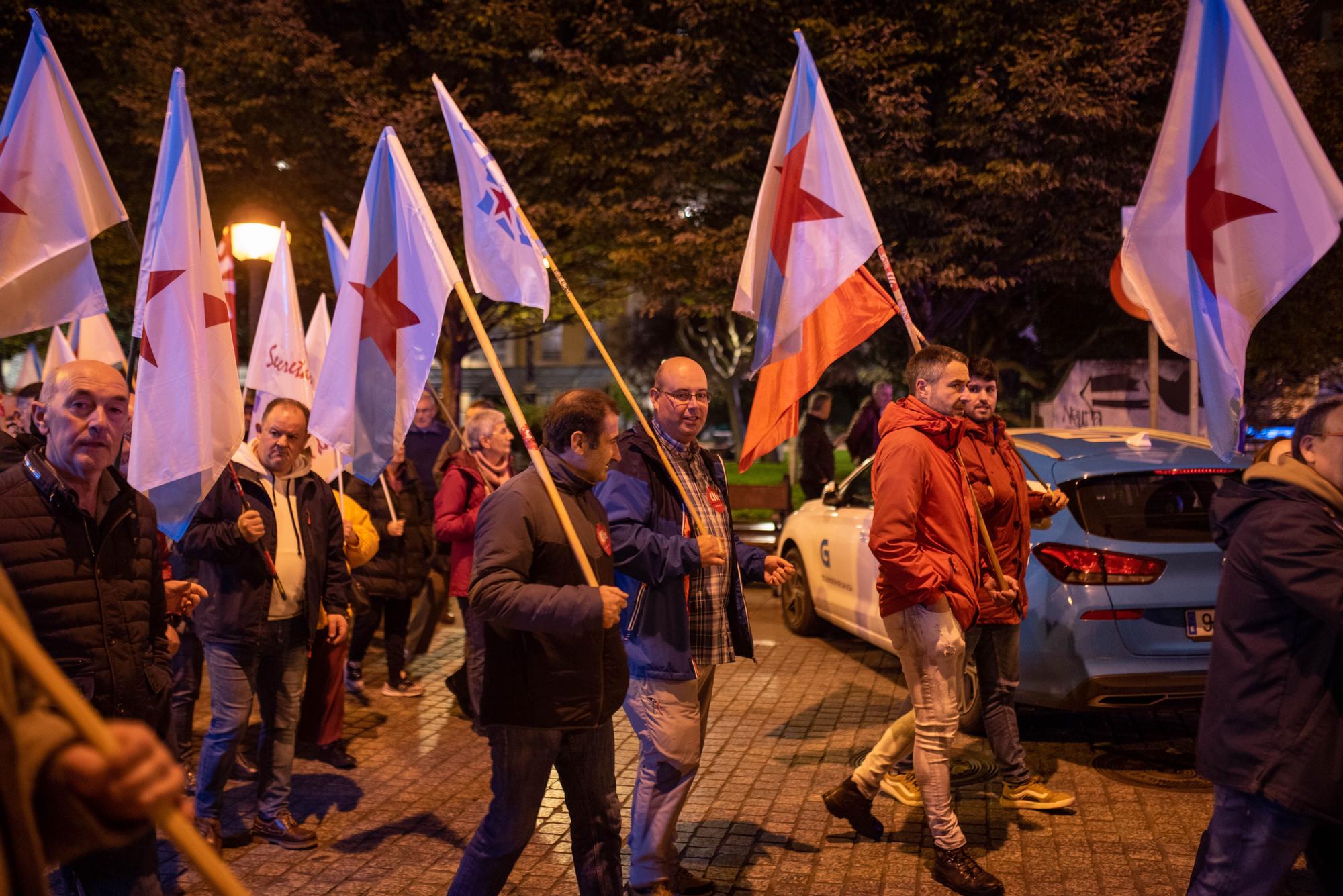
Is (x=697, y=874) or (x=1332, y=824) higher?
(x=1332, y=824)

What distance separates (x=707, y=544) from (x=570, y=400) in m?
0.75

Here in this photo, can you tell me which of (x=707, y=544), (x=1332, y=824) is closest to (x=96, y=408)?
(x=707, y=544)

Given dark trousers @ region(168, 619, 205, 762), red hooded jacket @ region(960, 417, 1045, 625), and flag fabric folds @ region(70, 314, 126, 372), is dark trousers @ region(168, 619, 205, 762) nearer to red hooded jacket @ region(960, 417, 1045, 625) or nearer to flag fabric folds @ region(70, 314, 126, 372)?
red hooded jacket @ region(960, 417, 1045, 625)

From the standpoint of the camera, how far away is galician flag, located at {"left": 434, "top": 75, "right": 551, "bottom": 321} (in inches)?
210

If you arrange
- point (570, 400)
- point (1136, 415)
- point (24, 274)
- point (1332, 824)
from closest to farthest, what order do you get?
point (1332, 824)
point (570, 400)
point (24, 274)
point (1136, 415)

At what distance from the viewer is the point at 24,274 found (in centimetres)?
503

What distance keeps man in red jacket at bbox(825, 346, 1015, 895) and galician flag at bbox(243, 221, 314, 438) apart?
3.99m

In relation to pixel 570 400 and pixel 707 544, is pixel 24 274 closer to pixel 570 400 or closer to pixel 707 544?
pixel 570 400

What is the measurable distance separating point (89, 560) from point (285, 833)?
216 cm

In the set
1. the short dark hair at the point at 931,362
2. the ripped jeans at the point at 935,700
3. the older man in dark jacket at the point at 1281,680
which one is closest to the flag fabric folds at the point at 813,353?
the short dark hair at the point at 931,362

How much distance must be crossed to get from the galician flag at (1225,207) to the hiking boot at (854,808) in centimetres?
209

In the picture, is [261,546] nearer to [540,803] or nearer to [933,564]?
[540,803]

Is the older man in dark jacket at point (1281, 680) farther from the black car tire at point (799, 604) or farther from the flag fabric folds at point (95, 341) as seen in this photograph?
the flag fabric folds at point (95, 341)

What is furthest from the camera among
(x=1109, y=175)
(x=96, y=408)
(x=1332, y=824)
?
(x=1109, y=175)
